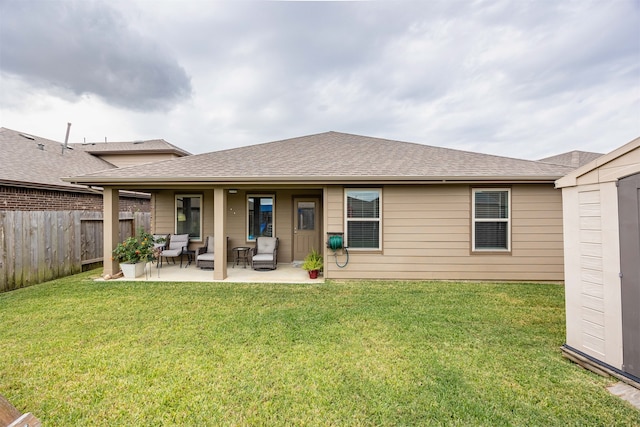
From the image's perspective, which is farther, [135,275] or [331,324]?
[135,275]

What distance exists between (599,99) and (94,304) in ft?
54.2

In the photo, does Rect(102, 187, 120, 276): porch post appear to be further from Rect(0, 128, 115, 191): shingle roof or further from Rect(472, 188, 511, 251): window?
Rect(472, 188, 511, 251): window

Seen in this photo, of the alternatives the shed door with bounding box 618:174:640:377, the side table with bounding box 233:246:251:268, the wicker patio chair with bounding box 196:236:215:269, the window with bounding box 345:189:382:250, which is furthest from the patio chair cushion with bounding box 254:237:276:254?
the shed door with bounding box 618:174:640:377

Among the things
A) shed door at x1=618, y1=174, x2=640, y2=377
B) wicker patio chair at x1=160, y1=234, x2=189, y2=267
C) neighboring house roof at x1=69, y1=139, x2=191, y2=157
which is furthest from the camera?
neighboring house roof at x1=69, y1=139, x2=191, y2=157

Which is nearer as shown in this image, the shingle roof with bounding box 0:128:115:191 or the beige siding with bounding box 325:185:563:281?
the beige siding with bounding box 325:185:563:281

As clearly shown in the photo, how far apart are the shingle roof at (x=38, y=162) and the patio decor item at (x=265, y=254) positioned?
5810 millimetres

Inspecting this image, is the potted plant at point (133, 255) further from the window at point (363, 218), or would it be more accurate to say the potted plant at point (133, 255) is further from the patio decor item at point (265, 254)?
the window at point (363, 218)

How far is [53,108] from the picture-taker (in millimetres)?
13320

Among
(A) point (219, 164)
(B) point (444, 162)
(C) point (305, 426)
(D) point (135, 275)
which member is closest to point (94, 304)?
(D) point (135, 275)

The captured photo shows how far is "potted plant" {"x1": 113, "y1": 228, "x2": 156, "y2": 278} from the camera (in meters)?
6.54

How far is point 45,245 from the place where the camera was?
636 centimetres

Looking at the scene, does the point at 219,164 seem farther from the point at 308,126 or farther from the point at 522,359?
the point at 308,126

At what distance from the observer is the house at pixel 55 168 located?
7008 mm

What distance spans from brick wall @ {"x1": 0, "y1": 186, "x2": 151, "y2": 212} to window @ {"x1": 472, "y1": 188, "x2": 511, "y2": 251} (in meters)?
11.2
